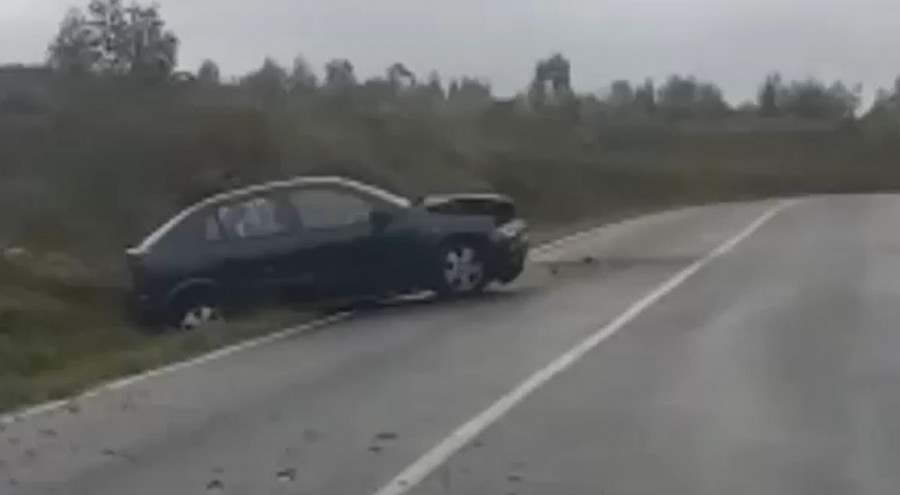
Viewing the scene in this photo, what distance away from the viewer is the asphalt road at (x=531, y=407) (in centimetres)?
959

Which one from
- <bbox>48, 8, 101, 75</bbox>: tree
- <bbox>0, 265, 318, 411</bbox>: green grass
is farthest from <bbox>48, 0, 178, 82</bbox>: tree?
<bbox>0, 265, 318, 411</bbox>: green grass

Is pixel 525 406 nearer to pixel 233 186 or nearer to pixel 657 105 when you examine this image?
pixel 233 186

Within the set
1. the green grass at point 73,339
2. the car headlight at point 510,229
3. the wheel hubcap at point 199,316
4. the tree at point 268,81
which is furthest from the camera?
the tree at point 268,81

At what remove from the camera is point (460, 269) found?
20.3 m

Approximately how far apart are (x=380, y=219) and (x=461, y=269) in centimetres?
120

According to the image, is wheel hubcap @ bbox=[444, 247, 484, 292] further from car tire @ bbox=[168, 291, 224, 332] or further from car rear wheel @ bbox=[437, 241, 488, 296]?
car tire @ bbox=[168, 291, 224, 332]

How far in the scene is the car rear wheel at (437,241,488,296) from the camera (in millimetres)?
20109

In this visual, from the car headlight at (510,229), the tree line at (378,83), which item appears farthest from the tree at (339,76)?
the car headlight at (510,229)

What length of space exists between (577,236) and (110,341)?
15.7 metres

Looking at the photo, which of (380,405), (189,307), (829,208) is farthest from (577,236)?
(380,405)

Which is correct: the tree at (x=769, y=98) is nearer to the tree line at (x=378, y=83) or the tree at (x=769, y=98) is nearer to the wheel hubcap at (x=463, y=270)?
the tree line at (x=378, y=83)

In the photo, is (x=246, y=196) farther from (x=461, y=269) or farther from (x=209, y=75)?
(x=209, y=75)

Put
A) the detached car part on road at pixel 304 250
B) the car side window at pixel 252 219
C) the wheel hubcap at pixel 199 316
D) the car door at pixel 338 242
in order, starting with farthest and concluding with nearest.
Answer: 1. the car door at pixel 338 242
2. the car side window at pixel 252 219
3. the detached car part on road at pixel 304 250
4. the wheel hubcap at pixel 199 316

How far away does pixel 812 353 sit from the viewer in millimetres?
14641
